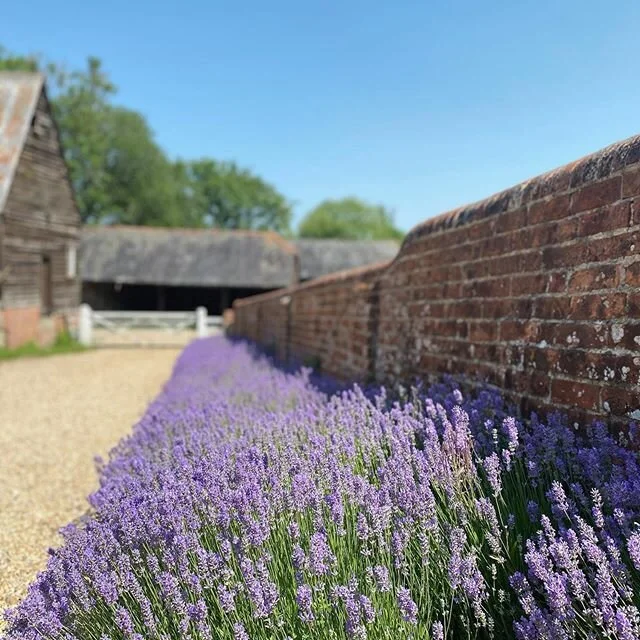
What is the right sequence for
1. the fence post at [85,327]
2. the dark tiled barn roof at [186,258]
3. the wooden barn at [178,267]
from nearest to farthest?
the fence post at [85,327], the dark tiled barn roof at [186,258], the wooden barn at [178,267]

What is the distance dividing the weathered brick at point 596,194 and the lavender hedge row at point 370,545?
886 millimetres

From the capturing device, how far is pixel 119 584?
2.11m

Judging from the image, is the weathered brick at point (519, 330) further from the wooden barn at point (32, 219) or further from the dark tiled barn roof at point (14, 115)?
the dark tiled barn roof at point (14, 115)

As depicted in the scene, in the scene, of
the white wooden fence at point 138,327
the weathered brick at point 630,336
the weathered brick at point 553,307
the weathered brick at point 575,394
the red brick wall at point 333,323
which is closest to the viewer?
the weathered brick at point 630,336

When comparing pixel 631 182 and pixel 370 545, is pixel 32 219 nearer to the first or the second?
pixel 370 545

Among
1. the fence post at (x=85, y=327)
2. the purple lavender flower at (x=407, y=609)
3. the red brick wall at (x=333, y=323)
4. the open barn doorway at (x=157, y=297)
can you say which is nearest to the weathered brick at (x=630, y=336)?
the purple lavender flower at (x=407, y=609)

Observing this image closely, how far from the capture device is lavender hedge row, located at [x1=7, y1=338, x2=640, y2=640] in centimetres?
164

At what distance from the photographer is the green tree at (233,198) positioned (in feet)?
223

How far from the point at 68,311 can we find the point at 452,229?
76.3 ft

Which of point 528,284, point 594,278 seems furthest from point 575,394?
point 528,284

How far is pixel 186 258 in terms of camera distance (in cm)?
3497

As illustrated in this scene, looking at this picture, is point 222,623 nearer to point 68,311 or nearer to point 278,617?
point 278,617

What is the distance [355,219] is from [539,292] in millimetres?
82473

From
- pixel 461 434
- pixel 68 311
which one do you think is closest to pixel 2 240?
pixel 68 311
